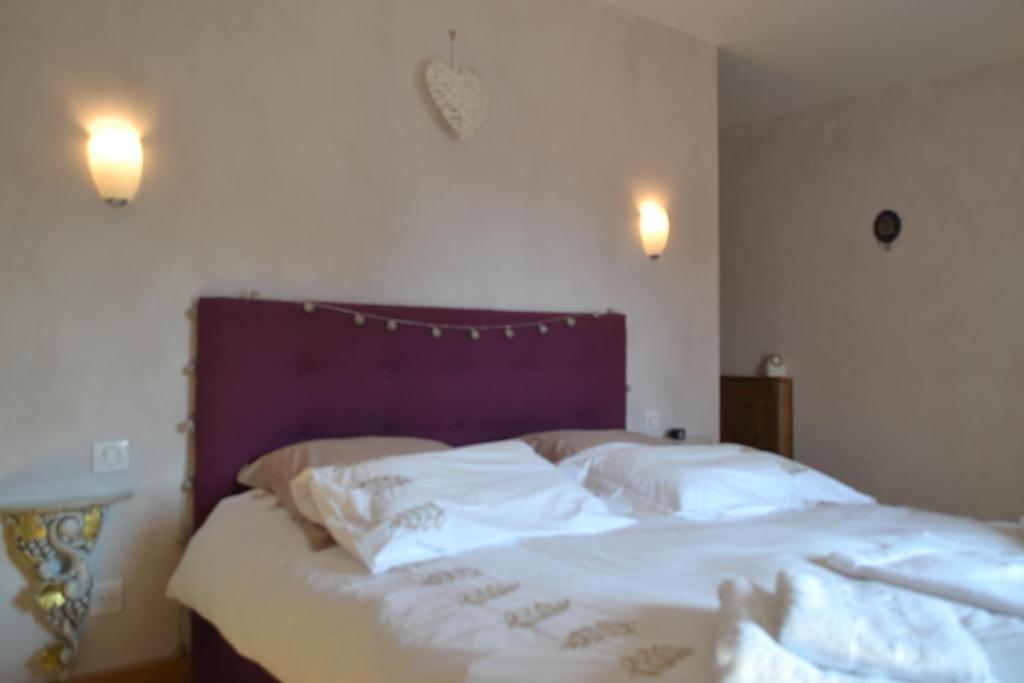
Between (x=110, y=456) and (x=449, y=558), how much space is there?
1.05m

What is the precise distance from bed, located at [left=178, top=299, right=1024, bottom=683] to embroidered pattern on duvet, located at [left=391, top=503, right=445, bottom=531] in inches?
3.6

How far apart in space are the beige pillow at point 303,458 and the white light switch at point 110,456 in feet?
1.02

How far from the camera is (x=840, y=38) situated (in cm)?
347

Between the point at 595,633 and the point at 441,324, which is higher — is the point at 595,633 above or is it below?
below

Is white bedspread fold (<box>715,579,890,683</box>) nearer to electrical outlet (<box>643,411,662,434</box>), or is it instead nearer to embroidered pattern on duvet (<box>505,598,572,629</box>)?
embroidered pattern on duvet (<box>505,598,572,629</box>)

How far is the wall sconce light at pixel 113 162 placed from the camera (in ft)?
6.73

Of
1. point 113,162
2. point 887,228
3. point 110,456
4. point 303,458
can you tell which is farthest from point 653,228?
point 110,456

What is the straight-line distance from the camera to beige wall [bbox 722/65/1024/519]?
3672 mm

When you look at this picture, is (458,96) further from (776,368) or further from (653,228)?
(776,368)

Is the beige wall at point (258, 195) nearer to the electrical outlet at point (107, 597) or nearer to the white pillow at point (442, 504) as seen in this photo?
the electrical outlet at point (107, 597)

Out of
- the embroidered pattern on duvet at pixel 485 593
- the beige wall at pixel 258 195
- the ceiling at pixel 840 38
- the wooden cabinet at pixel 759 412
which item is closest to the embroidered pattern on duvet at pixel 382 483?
the embroidered pattern on duvet at pixel 485 593

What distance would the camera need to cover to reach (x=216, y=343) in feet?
7.27

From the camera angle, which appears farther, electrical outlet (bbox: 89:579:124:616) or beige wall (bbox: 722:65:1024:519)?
beige wall (bbox: 722:65:1024:519)

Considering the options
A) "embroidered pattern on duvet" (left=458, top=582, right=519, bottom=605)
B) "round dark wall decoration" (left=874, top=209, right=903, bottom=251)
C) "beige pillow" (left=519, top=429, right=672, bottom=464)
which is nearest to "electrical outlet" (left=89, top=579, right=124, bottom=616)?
"embroidered pattern on duvet" (left=458, top=582, right=519, bottom=605)
